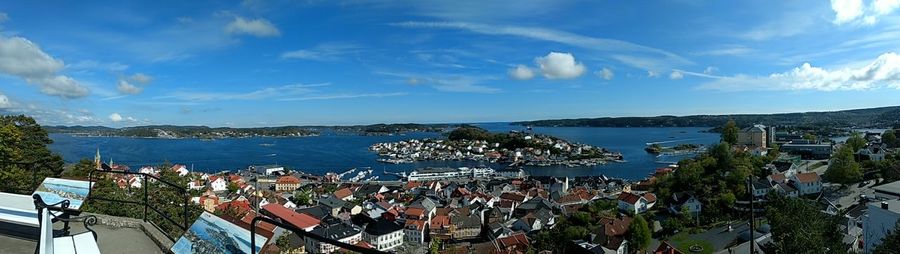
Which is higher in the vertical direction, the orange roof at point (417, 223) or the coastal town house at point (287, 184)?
the orange roof at point (417, 223)

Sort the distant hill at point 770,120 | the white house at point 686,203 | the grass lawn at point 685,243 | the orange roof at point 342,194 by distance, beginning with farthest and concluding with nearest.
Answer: the distant hill at point 770,120 → the orange roof at point 342,194 → the white house at point 686,203 → the grass lawn at point 685,243

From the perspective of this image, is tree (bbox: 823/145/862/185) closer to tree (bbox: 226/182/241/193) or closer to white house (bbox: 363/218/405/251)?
white house (bbox: 363/218/405/251)

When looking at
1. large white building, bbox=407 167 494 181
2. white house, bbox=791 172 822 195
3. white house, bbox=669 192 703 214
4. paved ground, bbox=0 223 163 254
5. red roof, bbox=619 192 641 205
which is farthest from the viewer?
large white building, bbox=407 167 494 181

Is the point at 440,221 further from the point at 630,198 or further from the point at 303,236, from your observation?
the point at 303,236

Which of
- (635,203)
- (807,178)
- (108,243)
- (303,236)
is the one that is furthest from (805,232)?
(807,178)

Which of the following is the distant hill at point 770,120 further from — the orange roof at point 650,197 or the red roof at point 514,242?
the red roof at point 514,242

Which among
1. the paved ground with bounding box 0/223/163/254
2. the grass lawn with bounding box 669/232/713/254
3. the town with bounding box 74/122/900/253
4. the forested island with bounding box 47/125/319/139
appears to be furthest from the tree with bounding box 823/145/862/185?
the forested island with bounding box 47/125/319/139

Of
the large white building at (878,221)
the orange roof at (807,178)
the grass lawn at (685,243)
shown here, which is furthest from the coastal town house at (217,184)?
the orange roof at (807,178)
